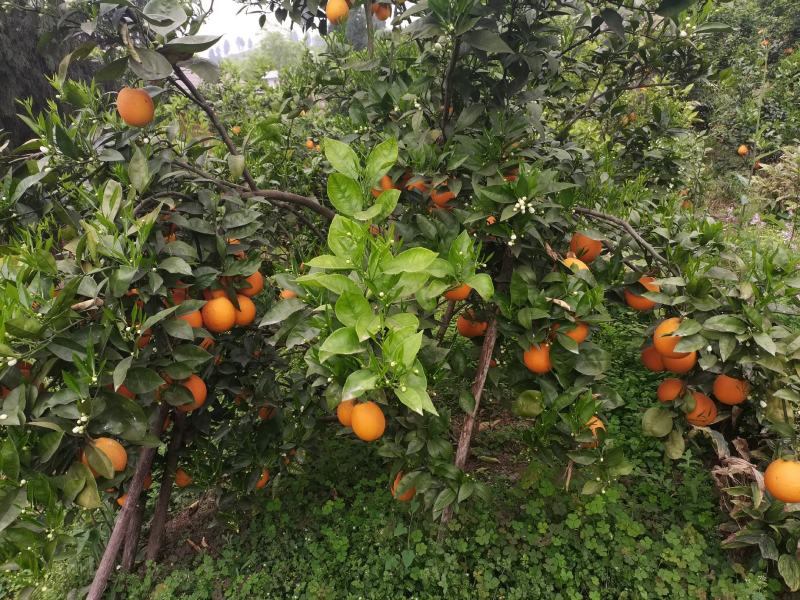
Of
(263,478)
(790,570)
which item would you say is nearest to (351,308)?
(263,478)

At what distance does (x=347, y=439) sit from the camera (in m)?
2.45

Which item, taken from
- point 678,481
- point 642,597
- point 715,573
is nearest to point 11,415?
point 642,597

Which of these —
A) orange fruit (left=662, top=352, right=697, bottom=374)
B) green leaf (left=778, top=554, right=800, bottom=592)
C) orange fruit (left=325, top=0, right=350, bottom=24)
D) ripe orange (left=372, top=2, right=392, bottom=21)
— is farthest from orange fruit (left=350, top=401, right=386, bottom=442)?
ripe orange (left=372, top=2, right=392, bottom=21)

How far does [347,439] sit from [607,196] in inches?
61.6

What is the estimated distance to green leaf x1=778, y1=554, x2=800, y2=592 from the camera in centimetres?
151

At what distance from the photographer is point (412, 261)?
35.3 inches

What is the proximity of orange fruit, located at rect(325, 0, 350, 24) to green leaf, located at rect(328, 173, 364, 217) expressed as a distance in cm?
127

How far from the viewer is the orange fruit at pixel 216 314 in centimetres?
141

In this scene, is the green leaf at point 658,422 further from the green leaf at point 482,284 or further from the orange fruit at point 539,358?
the green leaf at point 482,284

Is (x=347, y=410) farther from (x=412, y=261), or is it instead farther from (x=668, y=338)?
(x=668, y=338)

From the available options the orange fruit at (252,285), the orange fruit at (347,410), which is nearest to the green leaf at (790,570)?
the orange fruit at (347,410)

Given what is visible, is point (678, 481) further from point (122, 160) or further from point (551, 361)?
point (122, 160)

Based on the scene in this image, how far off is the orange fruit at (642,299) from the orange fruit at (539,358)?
352mm

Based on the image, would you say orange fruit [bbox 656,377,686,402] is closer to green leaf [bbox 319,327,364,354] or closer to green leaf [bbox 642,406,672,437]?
green leaf [bbox 642,406,672,437]
